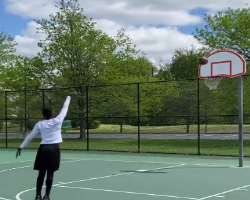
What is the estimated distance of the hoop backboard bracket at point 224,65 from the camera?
1805 centimetres

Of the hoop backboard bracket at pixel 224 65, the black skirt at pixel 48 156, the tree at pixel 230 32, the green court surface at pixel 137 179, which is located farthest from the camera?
the tree at pixel 230 32

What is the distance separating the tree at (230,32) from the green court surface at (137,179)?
9.59 m

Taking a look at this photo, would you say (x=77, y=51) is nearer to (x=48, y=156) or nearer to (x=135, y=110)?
(x=135, y=110)

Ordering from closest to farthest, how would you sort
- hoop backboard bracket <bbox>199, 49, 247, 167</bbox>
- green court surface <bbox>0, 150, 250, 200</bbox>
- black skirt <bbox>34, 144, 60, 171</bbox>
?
black skirt <bbox>34, 144, 60, 171</bbox>, green court surface <bbox>0, 150, 250, 200</bbox>, hoop backboard bracket <bbox>199, 49, 247, 167</bbox>

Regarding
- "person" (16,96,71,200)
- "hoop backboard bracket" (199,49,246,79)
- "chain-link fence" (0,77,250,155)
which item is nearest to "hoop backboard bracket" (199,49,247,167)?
"hoop backboard bracket" (199,49,246,79)

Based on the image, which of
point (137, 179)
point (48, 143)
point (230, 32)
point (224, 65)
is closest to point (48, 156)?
point (48, 143)

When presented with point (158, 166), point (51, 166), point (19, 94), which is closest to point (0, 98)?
point (19, 94)

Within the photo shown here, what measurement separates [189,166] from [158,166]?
0.95 metres

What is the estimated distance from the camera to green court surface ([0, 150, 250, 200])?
11664mm

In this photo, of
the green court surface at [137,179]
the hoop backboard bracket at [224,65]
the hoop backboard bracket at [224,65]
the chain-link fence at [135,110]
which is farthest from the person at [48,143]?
the chain-link fence at [135,110]

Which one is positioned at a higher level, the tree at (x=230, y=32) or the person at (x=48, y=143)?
the tree at (x=230, y=32)

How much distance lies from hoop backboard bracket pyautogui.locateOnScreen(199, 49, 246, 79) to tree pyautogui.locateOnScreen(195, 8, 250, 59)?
10.1 metres

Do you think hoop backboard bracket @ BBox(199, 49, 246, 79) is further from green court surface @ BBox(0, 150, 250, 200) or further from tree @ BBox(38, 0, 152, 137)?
tree @ BBox(38, 0, 152, 137)

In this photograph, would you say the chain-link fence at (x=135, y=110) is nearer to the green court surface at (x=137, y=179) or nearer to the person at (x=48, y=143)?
the green court surface at (x=137, y=179)
